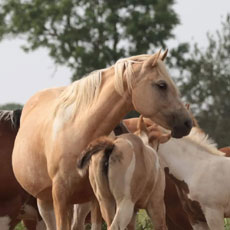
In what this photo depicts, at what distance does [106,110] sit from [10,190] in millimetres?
2245

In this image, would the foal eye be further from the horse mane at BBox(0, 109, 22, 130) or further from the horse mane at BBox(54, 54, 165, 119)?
the horse mane at BBox(0, 109, 22, 130)

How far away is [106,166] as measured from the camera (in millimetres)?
7113

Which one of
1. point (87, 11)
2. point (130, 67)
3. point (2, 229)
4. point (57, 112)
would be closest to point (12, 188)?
point (2, 229)

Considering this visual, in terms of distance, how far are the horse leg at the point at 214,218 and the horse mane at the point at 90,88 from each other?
2191 mm

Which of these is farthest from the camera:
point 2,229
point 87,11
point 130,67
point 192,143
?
point 87,11

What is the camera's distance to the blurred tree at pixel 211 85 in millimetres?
36062

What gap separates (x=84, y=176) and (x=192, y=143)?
8.45ft

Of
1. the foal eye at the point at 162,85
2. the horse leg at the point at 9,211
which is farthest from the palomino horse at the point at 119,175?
the horse leg at the point at 9,211

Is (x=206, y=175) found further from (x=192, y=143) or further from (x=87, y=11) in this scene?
(x=87, y=11)

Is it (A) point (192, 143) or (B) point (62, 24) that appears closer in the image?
(A) point (192, 143)

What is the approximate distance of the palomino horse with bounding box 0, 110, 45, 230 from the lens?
28.9 feet

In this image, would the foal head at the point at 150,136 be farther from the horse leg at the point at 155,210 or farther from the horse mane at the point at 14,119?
the horse mane at the point at 14,119

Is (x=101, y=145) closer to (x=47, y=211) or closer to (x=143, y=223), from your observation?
(x=47, y=211)

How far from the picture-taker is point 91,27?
38812 millimetres
